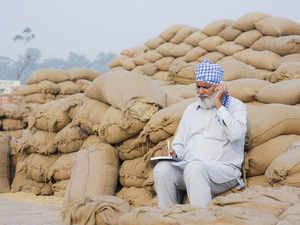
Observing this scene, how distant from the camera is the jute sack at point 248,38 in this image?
676 centimetres

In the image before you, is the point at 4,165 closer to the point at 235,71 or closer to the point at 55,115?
the point at 55,115

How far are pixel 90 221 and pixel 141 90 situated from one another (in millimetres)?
1665

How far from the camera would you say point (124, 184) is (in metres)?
3.71

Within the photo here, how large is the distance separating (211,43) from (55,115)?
3647 mm

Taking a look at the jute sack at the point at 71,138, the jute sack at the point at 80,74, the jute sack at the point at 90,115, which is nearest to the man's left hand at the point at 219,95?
the jute sack at the point at 90,115

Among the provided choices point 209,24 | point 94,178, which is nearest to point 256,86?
point 94,178

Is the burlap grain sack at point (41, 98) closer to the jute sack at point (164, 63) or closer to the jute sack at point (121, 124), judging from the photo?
the jute sack at point (164, 63)

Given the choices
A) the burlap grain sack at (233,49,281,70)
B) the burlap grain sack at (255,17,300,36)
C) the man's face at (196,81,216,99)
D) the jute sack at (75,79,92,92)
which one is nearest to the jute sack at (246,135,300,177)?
the man's face at (196,81,216,99)

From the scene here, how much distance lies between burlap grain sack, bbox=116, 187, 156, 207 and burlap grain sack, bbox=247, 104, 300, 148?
3.16ft

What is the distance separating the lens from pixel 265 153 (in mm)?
2939

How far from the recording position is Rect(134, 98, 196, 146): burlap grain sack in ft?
10.9

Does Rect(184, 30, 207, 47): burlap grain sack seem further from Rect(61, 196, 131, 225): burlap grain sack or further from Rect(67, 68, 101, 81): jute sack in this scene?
Rect(61, 196, 131, 225): burlap grain sack

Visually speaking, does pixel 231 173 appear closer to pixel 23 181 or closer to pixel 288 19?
pixel 23 181

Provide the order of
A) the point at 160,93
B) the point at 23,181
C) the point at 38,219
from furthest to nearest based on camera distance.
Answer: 1. the point at 23,181
2. the point at 160,93
3. the point at 38,219
